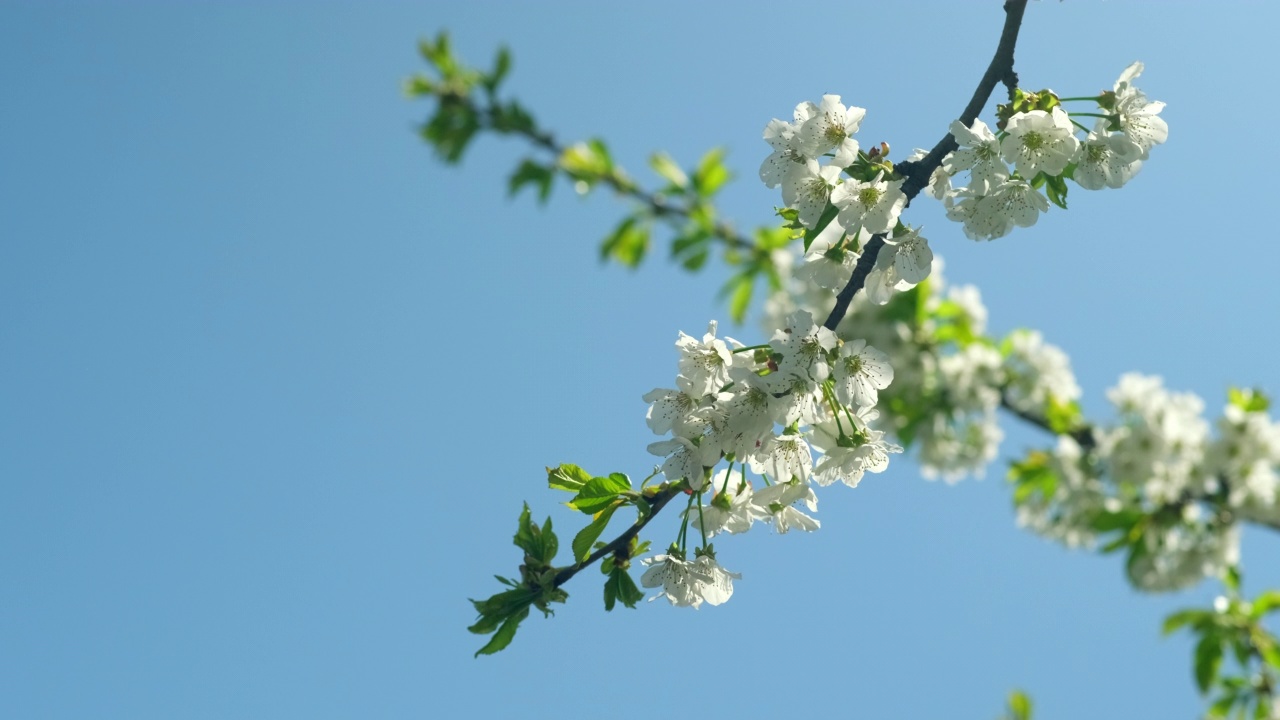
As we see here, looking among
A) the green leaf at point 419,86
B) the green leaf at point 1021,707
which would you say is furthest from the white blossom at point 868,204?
the green leaf at point 1021,707

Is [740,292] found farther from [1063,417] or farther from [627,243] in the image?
[1063,417]

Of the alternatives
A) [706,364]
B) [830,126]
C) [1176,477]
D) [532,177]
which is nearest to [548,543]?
[706,364]

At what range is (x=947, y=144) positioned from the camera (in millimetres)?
1681

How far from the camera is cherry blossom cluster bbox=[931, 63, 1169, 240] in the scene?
66.4 inches

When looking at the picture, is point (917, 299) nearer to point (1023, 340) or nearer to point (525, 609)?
point (1023, 340)

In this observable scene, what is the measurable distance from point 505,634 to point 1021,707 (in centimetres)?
374

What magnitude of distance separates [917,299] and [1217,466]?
206cm

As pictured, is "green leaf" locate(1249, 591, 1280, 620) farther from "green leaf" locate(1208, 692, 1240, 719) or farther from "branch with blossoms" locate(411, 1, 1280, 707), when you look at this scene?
"branch with blossoms" locate(411, 1, 1280, 707)

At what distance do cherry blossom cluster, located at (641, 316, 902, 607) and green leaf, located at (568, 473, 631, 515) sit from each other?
138 mm

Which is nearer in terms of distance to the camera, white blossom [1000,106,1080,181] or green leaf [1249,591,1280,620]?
white blossom [1000,106,1080,181]

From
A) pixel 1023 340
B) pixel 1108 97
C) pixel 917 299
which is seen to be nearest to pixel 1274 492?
pixel 1023 340

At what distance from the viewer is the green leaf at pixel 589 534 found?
1914 millimetres

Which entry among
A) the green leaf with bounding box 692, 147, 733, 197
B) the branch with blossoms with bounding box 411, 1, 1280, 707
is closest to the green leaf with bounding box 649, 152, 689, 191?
the green leaf with bounding box 692, 147, 733, 197

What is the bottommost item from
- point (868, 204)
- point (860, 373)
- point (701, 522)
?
point (701, 522)
